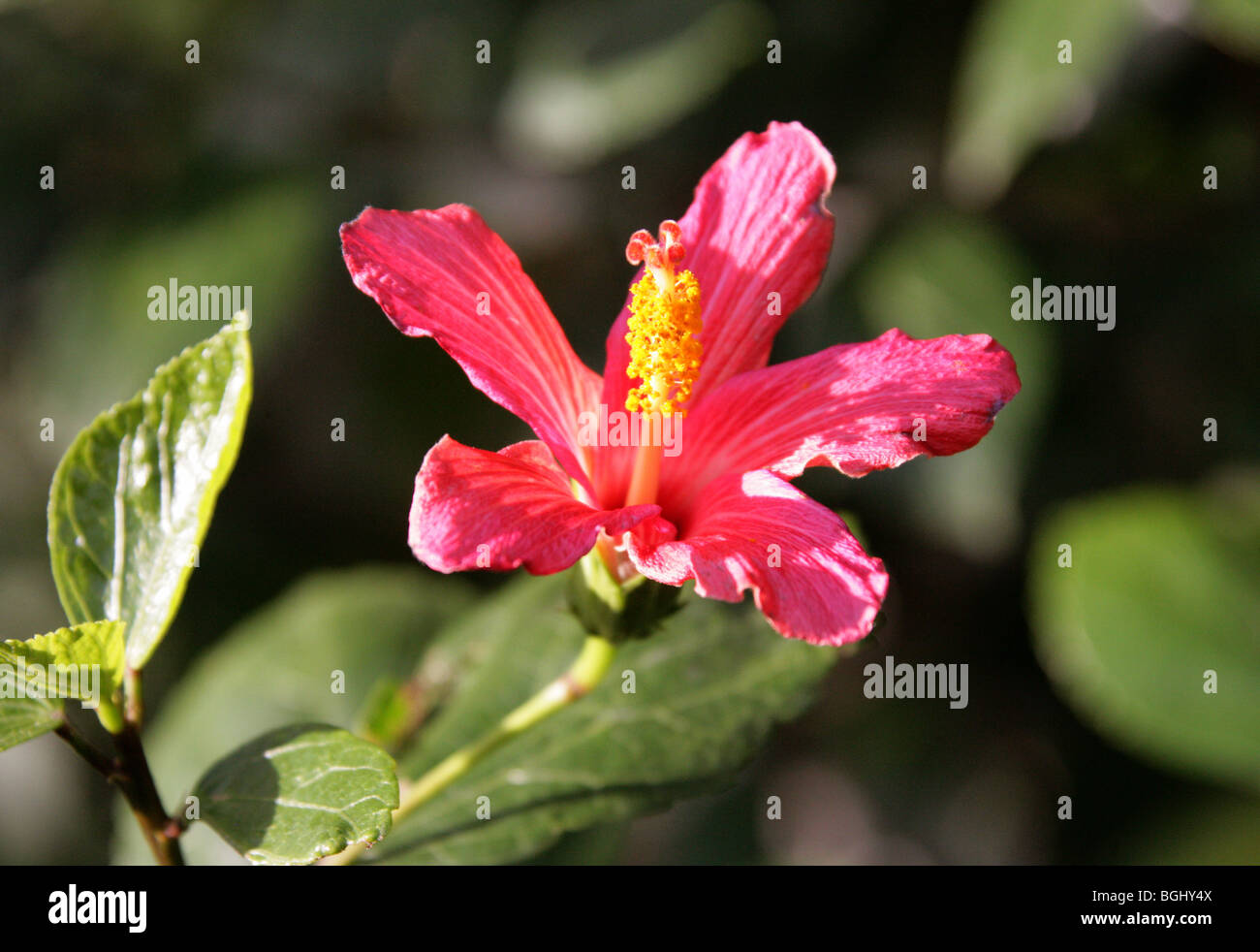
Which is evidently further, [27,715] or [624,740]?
[624,740]

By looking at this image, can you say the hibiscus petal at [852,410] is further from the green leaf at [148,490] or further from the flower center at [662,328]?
the green leaf at [148,490]

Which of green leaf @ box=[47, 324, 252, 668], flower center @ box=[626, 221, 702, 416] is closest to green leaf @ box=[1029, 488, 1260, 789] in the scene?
flower center @ box=[626, 221, 702, 416]

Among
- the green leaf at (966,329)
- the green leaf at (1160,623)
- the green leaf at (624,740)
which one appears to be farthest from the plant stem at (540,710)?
the green leaf at (966,329)

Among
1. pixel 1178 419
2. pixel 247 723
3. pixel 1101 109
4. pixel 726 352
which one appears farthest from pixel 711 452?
pixel 1178 419

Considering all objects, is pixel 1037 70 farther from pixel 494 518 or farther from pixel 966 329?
pixel 494 518

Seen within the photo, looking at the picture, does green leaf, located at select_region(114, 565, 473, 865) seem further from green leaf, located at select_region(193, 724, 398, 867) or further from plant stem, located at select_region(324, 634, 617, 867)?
green leaf, located at select_region(193, 724, 398, 867)

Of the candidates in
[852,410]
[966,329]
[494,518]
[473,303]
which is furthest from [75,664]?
[966,329]

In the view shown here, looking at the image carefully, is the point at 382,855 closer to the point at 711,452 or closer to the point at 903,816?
the point at 711,452
